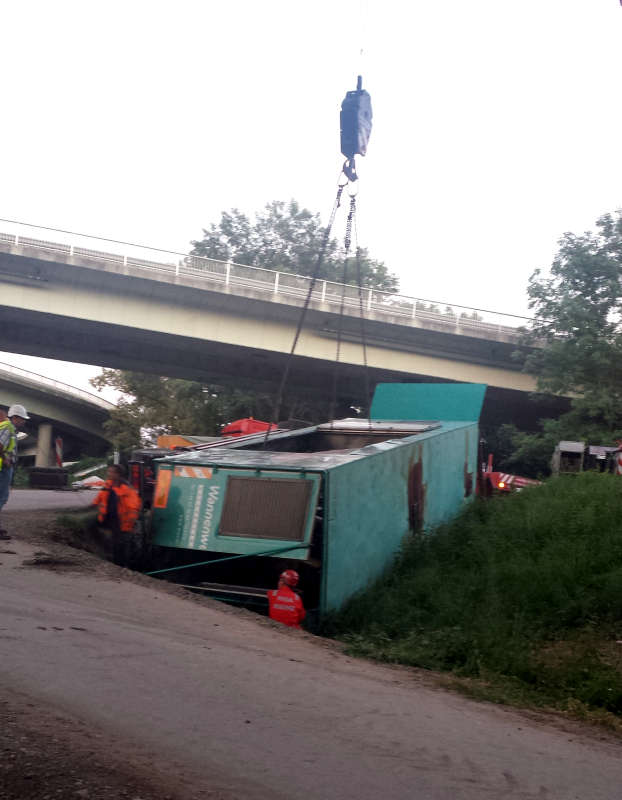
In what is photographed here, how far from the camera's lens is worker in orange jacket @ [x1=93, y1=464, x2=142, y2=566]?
33.5 feet

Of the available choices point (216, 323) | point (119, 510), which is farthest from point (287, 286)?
point (119, 510)

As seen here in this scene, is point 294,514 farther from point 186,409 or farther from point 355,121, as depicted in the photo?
point 186,409

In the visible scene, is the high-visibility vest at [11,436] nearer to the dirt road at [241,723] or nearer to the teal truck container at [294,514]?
the teal truck container at [294,514]

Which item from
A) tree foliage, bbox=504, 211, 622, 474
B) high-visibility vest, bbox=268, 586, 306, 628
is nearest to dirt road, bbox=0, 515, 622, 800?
high-visibility vest, bbox=268, 586, 306, 628

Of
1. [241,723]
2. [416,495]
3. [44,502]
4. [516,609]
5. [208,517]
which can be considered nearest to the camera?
[241,723]

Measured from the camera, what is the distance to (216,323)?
2812 centimetres

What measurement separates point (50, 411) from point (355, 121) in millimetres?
41513

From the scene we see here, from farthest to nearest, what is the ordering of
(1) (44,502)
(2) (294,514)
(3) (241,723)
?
(1) (44,502), (2) (294,514), (3) (241,723)

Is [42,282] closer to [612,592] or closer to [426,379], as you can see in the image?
[426,379]

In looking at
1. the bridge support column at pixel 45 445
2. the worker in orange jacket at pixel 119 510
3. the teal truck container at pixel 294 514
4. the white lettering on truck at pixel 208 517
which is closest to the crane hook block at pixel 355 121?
the teal truck container at pixel 294 514

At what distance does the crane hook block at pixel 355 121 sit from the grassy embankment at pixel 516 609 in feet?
17.8

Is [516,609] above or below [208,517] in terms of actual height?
below

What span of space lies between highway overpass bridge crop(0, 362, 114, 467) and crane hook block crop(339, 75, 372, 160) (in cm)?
3590

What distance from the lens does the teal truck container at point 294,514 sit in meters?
8.74
